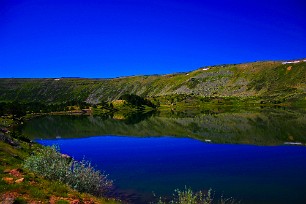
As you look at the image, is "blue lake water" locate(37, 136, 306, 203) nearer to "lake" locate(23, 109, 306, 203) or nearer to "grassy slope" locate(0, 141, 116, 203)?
"lake" locate(23, 109, 306, 203)

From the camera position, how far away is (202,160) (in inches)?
1938

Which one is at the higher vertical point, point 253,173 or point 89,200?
point 89,200

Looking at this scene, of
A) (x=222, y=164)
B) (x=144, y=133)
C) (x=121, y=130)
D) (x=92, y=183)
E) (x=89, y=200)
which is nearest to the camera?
(x=89, y=200)

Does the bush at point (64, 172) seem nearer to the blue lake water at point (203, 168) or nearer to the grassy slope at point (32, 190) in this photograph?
the grassy slope at point (32, 190)

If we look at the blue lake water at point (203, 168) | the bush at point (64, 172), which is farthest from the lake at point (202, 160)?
the bush at point (64, 172)

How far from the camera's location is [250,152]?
55281 millimetres

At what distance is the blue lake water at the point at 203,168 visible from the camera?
104 feet

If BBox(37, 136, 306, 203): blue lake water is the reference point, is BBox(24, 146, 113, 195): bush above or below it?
above

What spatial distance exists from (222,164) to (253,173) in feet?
21.3

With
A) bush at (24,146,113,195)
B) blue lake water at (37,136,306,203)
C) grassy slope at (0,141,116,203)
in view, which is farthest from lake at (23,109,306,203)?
grassy slope at (0,141,116,203)

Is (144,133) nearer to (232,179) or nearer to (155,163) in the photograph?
(155,163)

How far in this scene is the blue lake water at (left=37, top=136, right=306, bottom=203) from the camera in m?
31.7

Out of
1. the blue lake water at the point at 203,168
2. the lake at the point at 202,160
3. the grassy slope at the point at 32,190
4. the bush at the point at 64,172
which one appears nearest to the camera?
the grassy slope at the point at 32,190

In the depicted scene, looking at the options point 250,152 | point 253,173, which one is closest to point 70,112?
point 250,152
